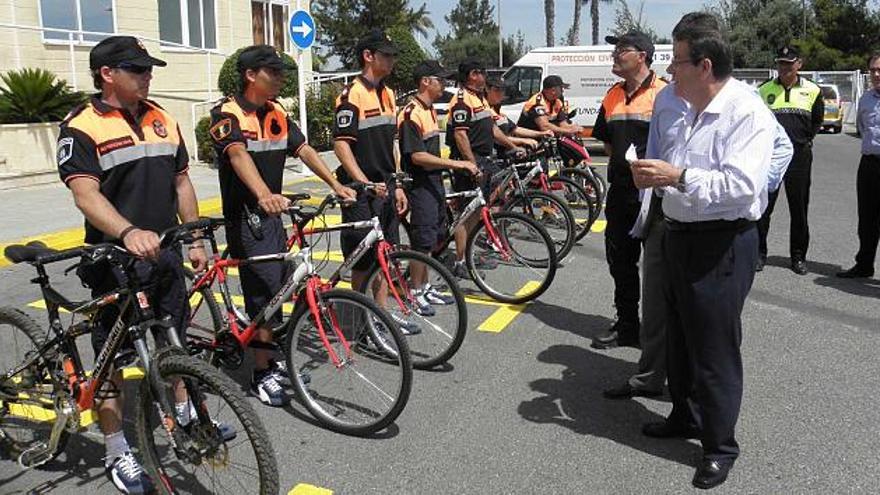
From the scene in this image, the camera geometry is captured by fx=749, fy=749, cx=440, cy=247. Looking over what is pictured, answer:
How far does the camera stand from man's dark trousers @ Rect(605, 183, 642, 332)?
5.02 meters

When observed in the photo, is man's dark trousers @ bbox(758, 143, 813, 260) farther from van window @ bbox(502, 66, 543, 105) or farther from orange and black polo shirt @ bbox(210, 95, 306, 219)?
van window @ bbox(502, 66, 543, 105)

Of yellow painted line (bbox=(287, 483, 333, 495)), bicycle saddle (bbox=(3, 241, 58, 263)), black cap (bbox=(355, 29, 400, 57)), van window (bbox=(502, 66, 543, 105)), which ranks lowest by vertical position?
yellow painted line (bbox=(287, 483, 333, 495))

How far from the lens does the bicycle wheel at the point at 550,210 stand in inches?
271

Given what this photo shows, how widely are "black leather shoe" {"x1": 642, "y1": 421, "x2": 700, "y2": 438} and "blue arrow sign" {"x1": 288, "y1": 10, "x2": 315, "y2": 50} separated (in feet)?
33.5

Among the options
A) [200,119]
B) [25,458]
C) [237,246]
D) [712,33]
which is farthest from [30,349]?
[200,119]

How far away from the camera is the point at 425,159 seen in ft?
18.3

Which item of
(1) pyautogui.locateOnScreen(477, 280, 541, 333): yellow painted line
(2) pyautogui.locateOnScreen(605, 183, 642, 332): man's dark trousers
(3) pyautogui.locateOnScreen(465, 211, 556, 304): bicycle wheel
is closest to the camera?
(2) pyautogui.locateOnScreen(605, 183, 642, 332): man's dark trousers

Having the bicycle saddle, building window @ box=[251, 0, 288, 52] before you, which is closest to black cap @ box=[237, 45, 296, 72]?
the bicycle saddle

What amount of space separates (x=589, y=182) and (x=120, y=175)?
6.77 meters

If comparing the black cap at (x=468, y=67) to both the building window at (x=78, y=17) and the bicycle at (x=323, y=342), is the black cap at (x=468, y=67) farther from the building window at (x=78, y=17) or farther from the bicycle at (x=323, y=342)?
the building window at (x=78, y=17)

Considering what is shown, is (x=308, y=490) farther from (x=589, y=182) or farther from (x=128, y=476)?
(x=589, y=182)

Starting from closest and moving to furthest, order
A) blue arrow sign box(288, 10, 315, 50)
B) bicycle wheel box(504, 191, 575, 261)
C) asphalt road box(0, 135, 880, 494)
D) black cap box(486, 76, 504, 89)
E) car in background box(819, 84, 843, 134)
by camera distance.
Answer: asphalt road box(0, 135, 880, 494), bicycle wheel box(504, 191, 575, 261), black cap box(486, 76, 504, 89), blue arrow sign box(288, 10, 315, 50), car in background box(819, 84, 843, 134)

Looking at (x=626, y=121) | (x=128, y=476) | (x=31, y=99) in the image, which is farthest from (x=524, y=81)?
(x=128, y=476)

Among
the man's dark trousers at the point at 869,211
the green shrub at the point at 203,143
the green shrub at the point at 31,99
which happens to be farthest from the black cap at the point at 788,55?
the green shrub at the point at 203,143
